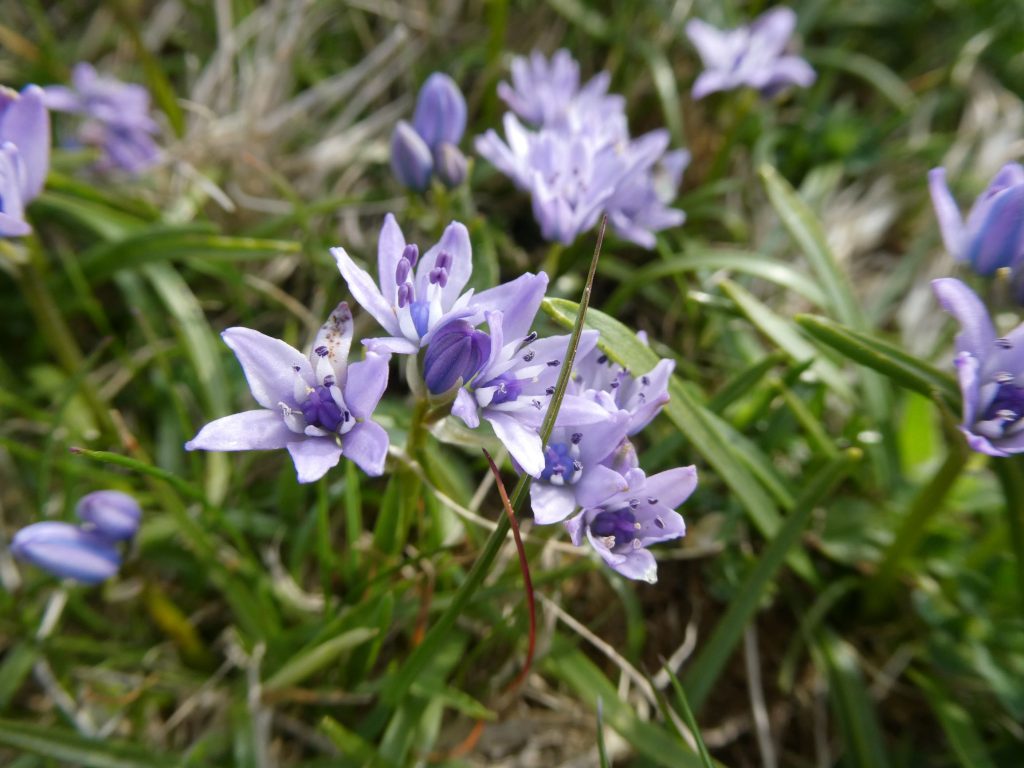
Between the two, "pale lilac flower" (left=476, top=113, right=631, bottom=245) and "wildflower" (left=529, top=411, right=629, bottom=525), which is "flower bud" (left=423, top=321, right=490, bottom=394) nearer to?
"wildflower" (left=529, top=411, right=629, bottom=525)

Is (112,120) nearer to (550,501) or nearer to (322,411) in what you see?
(322,411)

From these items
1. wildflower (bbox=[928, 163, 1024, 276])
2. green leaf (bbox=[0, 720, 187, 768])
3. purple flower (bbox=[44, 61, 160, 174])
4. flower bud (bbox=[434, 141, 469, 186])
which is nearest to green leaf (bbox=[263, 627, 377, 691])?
green leaf (bbox=[0, 720, 187, 768])

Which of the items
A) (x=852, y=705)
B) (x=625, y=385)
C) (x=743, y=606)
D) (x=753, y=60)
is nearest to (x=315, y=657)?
(x=625, y=385)

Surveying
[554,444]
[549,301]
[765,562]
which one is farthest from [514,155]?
[765,562]

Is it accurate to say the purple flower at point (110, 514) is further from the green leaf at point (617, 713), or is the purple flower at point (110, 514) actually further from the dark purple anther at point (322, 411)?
the green leaf at point (617, 713)

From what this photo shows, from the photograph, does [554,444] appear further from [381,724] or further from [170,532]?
[170,532]

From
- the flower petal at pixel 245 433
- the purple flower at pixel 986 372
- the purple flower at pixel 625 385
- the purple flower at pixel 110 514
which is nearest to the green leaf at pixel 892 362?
the purple flower at pixel 986 372
